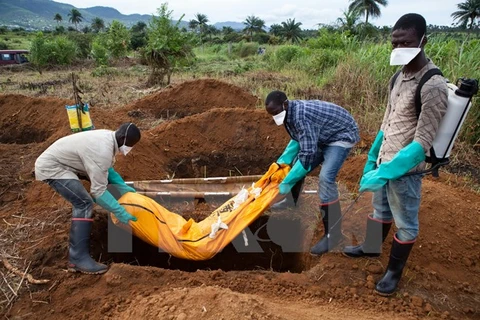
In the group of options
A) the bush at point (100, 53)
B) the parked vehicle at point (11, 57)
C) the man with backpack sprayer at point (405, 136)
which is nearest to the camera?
the man with backpack sprayer at point (405, 136)

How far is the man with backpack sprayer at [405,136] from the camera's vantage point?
7.24 ft

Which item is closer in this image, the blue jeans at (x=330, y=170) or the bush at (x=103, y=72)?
the blue jeans at (x=330, y=170)

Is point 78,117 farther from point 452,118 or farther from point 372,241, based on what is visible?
point 452,118

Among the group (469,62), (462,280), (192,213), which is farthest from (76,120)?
(469,62)

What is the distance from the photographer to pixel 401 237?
2.67 m

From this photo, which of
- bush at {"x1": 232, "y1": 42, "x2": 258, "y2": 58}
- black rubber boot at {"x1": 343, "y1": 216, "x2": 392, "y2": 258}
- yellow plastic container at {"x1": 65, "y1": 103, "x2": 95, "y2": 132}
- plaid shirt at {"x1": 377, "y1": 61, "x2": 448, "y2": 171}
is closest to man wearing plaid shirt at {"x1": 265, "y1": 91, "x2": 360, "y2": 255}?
black rubber boot at {"x1": 343, "y1": 216, "x2": 392, "y2": 258}

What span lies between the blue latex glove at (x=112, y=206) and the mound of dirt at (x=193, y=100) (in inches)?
214

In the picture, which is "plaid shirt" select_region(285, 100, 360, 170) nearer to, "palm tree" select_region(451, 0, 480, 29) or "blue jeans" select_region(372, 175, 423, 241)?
"blue jeans" select_region(372, 175, 423, 241)

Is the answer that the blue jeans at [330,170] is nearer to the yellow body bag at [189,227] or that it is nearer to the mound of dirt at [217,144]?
the yellow body bag at [189,227]

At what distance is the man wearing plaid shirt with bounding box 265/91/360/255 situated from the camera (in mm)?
3033

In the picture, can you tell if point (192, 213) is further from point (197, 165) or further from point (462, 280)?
point (462, 280)

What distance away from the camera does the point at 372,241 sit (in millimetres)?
3182

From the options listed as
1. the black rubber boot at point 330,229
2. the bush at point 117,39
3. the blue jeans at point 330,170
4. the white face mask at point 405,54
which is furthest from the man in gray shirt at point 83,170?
the bush at point 117,39

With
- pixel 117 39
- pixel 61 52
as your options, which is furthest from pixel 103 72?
pixel 61 52
